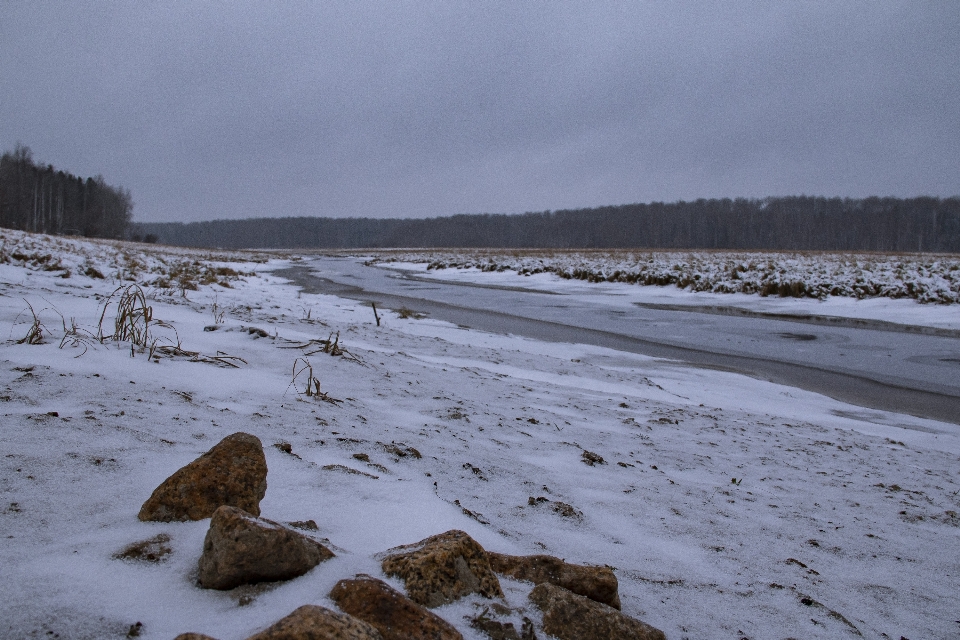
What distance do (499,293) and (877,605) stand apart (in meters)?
16.7

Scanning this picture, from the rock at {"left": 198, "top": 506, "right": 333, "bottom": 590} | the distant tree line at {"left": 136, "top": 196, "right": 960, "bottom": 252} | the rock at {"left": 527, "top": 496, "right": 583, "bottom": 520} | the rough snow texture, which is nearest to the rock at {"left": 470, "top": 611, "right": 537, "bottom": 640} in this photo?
the rock at {"left": 198, "top": 506, "right": 333, "bottom": 590}

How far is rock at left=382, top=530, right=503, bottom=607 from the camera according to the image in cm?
120

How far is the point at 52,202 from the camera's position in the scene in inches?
2520

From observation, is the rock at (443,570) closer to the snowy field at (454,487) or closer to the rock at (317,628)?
the snowy field at (454,487)

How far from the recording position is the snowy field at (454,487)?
121cm

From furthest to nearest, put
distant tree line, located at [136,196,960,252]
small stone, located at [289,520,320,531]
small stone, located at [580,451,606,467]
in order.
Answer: distant tree line, located at [136,196,960,252], small stone, located at [580,451,606,467], small stone, located at [289,520,320,531]

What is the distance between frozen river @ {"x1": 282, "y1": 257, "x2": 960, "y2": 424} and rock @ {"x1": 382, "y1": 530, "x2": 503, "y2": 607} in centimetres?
588

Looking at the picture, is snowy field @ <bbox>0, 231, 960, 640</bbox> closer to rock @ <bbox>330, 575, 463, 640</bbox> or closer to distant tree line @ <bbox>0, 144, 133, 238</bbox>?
rock @ <bbox>330, 575, 463, 640</bbox>

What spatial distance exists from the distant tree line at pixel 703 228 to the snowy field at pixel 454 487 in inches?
3693

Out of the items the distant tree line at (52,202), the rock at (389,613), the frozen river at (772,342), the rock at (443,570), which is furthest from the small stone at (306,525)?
the distant tree line at (52,202)

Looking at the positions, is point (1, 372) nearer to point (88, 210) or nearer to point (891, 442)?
point (891, 442)

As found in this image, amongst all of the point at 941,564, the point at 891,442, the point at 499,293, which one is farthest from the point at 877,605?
the point at 499,293

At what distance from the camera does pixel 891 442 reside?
4273 millimetres

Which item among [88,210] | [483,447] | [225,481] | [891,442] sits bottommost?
[891,442]
